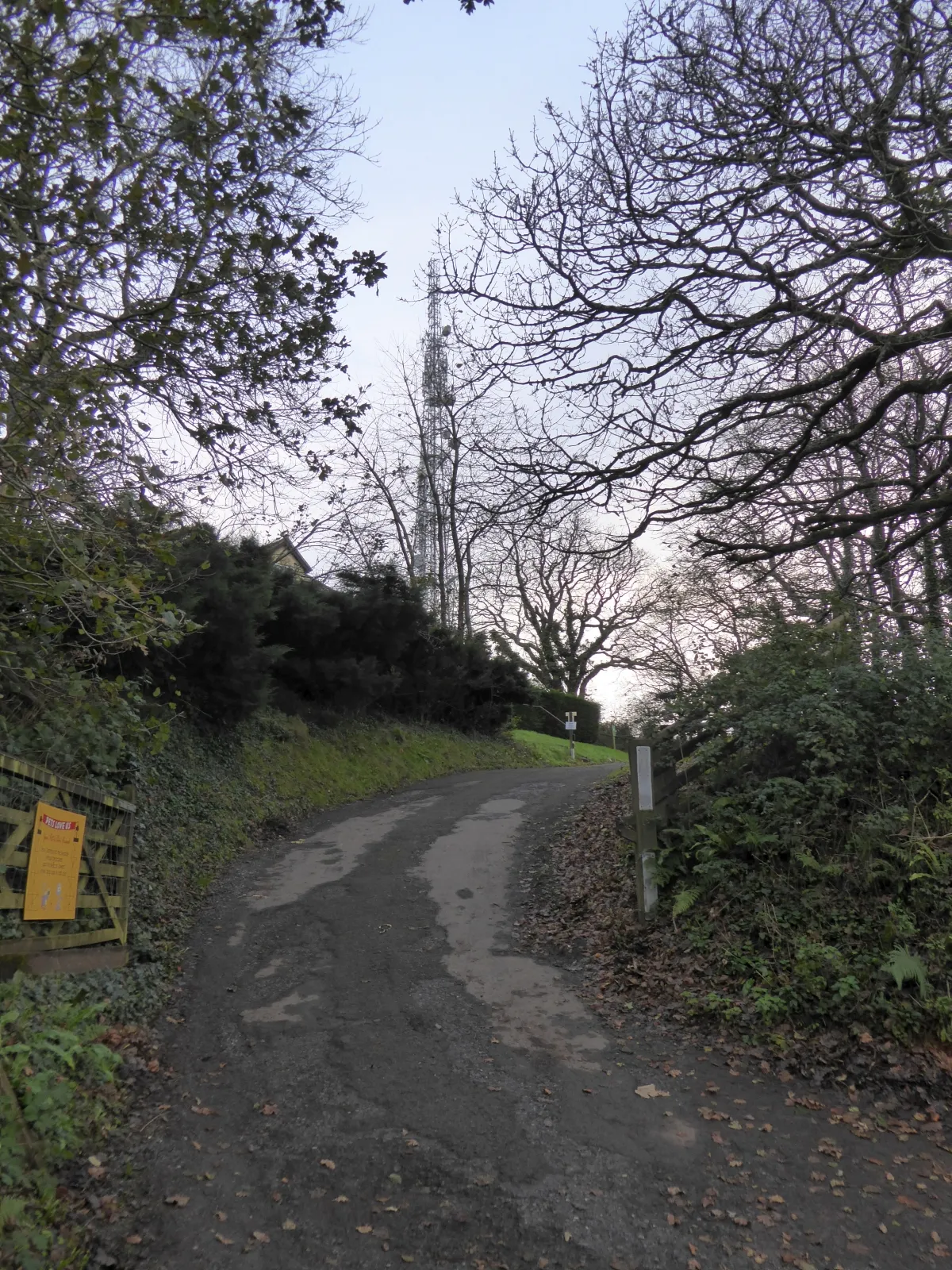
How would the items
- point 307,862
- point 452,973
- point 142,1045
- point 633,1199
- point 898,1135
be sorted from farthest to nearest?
1. point 307,862
2. point 452,973
3. point 142,1045
4. point 898,1135
5. point 633,1199

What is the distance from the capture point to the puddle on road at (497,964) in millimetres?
6602

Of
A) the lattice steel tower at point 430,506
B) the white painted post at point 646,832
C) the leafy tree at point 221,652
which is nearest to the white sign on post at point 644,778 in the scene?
the white painted post at point 646,832

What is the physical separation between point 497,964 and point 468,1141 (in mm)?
3225

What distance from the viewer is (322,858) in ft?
41.8

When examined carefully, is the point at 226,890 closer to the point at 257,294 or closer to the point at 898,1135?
the point at 257,294

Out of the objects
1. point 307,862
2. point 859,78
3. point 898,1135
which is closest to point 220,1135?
point 898,1135

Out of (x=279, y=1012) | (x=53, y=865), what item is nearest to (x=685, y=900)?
(x=279, y=1012)

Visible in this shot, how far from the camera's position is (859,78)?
7.98 m

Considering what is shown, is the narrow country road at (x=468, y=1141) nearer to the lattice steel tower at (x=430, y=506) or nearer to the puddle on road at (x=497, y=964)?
the puddle on road at (x=497, y=964)

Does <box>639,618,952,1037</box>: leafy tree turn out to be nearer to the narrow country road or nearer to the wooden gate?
the narrow country road

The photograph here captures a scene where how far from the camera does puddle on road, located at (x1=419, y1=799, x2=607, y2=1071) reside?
6.60m

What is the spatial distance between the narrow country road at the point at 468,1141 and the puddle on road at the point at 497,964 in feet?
0.12

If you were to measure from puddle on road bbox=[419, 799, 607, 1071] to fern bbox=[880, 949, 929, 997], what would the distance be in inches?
81.7

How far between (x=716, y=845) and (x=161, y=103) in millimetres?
7227
